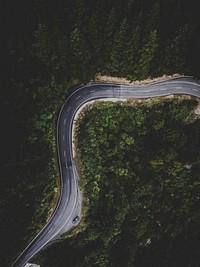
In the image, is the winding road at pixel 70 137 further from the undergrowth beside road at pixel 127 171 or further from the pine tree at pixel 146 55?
the pine tree at pixel 146 55

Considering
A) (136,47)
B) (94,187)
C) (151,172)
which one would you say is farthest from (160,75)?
(94,187)

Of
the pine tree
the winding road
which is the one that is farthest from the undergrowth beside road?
the pine tree

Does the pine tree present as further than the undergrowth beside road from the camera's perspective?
No

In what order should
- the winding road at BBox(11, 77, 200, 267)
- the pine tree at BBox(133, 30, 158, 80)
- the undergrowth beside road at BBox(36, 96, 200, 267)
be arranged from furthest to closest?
the undergrowth beside road at BBox(36, 96, 200, 267) < the winding road at BBox(11, 77, 200, 267) < the pine tree at BBox(133, 30, 158, 80)

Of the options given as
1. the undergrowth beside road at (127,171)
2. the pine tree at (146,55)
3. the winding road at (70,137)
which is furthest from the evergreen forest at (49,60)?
the undergrowth beside road at (127,171)

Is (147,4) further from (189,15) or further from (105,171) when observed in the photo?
(105,171)

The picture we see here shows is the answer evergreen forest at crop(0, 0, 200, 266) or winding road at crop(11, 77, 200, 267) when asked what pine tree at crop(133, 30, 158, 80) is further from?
winding road at crop(11, 77, 200, 267)
